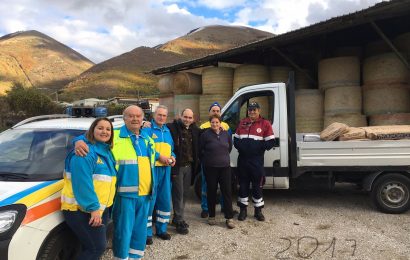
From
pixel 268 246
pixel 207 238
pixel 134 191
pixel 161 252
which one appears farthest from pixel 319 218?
pixel 134 191

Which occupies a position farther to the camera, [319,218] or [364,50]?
[364,50]

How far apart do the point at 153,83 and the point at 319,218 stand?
221 ft

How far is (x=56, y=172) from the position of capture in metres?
3.46

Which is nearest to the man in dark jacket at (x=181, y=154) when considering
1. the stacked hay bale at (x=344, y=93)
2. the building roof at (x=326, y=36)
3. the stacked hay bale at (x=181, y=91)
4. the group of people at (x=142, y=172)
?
the group of people at (x=142, y=172)

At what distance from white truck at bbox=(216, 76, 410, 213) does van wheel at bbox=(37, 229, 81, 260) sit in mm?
3187

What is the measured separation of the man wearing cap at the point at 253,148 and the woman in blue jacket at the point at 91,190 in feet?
7.95

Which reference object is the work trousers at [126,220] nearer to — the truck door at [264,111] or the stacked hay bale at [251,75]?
the truck door at [264,111]

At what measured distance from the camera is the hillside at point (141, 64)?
2633 inches

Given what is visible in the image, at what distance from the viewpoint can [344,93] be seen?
23.7 ft

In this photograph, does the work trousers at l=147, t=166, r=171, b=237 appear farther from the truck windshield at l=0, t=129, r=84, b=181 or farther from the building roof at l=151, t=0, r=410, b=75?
the building roof at l=151, t=0, r=410, b=75

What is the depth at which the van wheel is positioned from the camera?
2910 millimetres

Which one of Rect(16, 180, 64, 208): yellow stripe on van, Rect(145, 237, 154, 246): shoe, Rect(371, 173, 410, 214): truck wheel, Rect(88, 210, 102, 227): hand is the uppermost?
Rect(16, 180, 64, 208): yellow stripe on van

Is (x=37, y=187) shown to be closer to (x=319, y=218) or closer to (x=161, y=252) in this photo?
(x=161, y=252)

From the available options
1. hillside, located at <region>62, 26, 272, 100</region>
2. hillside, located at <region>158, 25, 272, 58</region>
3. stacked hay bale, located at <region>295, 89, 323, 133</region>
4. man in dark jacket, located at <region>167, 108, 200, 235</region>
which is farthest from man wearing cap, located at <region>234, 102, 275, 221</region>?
hillside, located at <region>158, 25, 272, 58</region>
